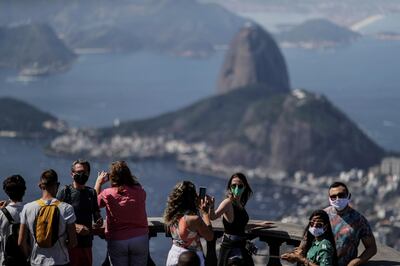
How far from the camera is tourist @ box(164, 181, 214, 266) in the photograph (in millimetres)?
7016

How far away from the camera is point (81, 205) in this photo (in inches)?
303

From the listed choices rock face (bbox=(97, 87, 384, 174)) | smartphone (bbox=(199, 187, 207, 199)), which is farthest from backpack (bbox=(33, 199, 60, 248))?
rock face (bbox=(97, 87, 384, 174))

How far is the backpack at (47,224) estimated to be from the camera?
7.06 meters

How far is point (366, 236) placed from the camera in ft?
23.7

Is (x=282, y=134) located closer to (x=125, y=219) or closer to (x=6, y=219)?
(x=125, y=219)

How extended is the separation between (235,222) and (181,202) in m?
0.75

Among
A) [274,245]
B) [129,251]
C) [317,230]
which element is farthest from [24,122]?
[317,230]

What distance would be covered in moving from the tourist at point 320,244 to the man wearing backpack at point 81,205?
5.44 ft

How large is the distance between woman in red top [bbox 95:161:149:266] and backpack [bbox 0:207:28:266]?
2.52ft

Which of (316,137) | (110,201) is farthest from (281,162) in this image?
(110,201)

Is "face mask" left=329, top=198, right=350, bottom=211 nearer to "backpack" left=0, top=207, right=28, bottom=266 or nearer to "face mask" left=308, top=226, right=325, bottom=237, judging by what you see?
"face mask" left=308, top=226, right=325, bottom=237

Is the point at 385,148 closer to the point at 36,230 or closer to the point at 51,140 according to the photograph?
the point at 51,140

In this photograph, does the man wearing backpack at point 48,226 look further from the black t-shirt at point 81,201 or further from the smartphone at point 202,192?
the smartphone at point 202,192

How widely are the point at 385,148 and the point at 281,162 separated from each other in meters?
19.5
